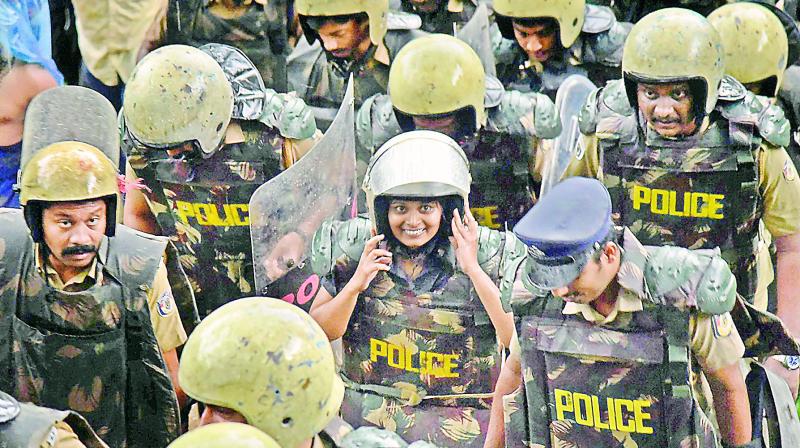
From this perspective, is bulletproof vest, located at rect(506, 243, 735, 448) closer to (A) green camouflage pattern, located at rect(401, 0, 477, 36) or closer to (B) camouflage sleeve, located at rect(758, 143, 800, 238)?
(B) camouflage sleeve, located at rect(758, 143, 800, 238)

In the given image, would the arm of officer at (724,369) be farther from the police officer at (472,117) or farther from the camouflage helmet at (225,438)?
the camouflage helmet at (225,438)

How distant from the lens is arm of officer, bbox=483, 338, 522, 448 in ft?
21.3

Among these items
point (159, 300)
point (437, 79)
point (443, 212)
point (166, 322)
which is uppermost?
point (437, 79)

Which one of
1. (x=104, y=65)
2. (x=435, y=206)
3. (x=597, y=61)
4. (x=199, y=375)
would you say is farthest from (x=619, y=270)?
(x=104, y=65)

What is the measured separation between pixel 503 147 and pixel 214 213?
135 centimetres

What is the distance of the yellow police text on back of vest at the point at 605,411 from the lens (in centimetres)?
621

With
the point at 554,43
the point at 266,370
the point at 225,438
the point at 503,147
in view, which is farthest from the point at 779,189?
the point at 225,438

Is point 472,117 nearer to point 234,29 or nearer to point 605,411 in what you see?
point 605,411

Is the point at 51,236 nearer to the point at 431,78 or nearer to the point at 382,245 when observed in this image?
the point at 382,245

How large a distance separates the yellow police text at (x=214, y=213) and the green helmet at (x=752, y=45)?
2431 mm

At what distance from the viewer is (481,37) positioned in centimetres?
948

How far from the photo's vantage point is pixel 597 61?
9.59m

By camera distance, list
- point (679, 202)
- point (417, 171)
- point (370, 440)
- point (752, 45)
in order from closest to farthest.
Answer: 1. point (370, 440)
2. point (417, 171)
3. point (679, 202)
4. point (752, 45)

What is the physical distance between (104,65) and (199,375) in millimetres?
5078
